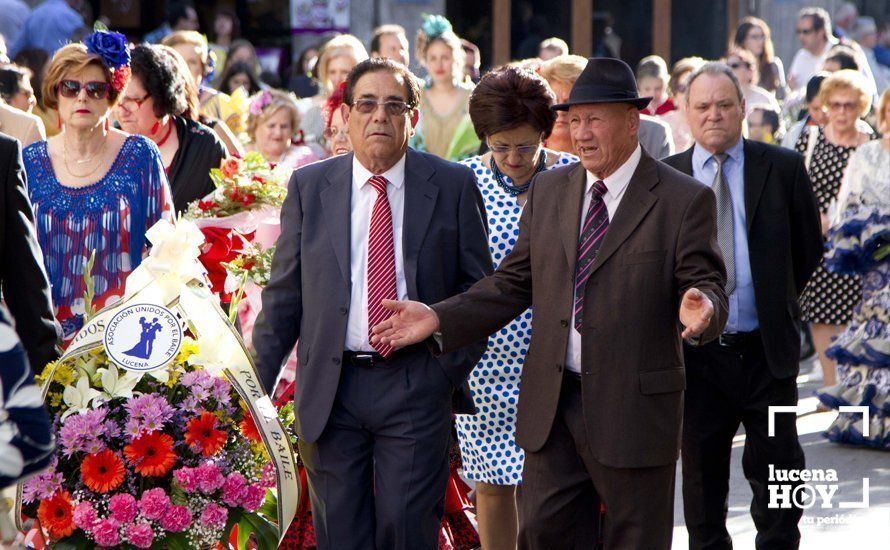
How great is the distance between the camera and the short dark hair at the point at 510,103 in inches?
249

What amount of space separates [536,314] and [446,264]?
426mm

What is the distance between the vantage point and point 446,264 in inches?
216

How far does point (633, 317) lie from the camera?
498 centimetres

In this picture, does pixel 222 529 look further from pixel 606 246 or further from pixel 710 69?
pixel 710 69

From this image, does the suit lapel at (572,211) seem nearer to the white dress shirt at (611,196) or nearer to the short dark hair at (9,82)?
the white dress shirt at (611,196)

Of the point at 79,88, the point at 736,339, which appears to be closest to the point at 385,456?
the point at 736,339

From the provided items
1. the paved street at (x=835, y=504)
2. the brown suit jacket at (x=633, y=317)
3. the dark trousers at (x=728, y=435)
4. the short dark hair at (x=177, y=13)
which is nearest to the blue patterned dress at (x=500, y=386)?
the dark trousers at (x=728, y=435)

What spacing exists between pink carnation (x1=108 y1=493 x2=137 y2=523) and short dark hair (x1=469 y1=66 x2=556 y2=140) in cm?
229

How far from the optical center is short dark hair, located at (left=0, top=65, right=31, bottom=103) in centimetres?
995

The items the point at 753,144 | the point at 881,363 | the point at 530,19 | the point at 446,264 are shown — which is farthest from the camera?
the point at 530,19

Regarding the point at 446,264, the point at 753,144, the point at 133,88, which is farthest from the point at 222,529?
the point at 133,88

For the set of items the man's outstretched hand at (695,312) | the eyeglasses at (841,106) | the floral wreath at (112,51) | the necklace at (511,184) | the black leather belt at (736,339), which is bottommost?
the black leather belt at (736,339)

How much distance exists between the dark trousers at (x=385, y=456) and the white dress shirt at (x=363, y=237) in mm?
137

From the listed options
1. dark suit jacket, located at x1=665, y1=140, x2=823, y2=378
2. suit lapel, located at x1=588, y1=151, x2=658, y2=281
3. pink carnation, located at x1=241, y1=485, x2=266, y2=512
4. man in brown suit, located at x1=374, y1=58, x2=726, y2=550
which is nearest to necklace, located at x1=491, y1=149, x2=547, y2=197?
dark suit jacket, located at x1=665, y1=140, x2=823, y2=378
